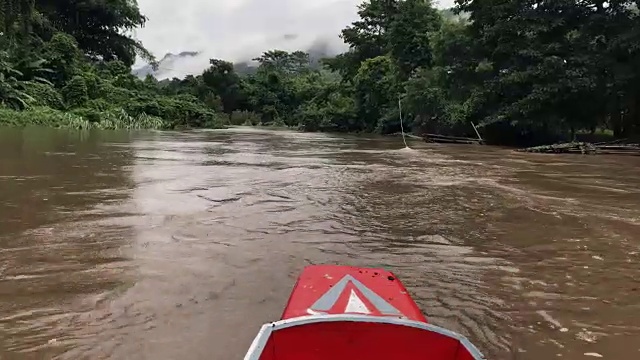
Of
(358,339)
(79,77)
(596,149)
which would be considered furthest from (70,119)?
(358,339)

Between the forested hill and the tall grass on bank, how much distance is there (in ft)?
0.18

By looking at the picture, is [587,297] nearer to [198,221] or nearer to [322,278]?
[322,278]

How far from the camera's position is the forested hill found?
15.5 m

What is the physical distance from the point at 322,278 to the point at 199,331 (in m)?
0.66

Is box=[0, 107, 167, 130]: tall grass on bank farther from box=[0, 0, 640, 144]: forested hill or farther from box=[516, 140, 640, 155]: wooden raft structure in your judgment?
box=[516, 140, 640, 155]: wooden raft structure

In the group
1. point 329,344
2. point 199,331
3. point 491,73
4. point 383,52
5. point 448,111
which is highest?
point 383,52

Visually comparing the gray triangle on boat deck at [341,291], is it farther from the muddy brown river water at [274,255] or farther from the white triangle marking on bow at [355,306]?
the muddy brown river water at [274,255]

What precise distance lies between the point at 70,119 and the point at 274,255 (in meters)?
18.8

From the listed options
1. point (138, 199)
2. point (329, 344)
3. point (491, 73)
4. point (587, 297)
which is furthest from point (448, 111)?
point (329, 344)

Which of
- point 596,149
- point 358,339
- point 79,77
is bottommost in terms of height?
point 358,339

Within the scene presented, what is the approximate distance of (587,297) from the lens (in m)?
3.23

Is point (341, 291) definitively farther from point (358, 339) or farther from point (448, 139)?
point (448, 139)

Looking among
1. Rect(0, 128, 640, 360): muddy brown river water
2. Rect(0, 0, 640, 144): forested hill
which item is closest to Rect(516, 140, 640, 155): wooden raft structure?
Rect(0, 0, 640, 144): forested hill

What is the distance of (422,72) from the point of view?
21.0 meters
